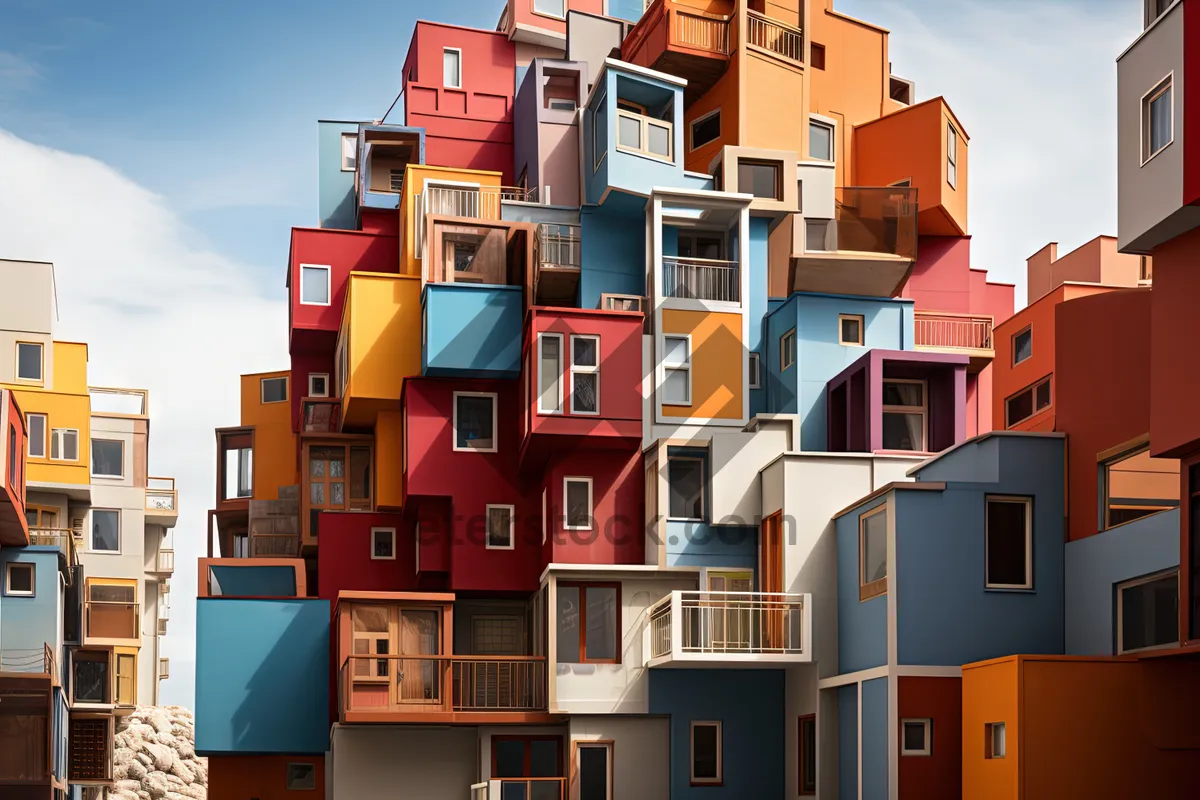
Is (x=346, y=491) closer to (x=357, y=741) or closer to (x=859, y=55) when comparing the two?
(x=357, y=741)

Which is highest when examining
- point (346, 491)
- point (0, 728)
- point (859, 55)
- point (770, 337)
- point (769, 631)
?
point (859, 55)

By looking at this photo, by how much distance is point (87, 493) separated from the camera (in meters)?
52.9

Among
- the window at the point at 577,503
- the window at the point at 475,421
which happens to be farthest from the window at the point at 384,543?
the window at the point at 577,503

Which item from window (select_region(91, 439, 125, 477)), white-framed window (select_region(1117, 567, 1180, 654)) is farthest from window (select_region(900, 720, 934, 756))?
window (select_region(91, 439, 125, 477))

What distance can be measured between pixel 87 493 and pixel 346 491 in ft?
43.3

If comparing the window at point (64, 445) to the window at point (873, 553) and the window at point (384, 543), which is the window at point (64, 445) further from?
the window at point (873, 553)

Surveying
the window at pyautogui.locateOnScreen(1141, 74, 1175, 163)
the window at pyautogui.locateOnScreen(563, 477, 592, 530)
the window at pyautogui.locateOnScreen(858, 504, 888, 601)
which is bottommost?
the window at pyautogui.locateOnScreen(858, 504, 888, 601)

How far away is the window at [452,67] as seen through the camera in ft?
171

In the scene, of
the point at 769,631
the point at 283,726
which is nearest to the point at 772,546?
the point at 769,631

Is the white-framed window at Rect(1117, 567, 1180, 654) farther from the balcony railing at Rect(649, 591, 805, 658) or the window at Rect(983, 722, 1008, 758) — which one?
the balcony railing at Rect(649, 591, 805, 658)

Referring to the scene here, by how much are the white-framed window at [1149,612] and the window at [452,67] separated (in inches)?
1213

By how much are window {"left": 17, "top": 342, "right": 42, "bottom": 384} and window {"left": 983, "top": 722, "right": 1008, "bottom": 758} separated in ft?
119

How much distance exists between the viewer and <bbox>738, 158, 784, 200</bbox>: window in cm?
4278

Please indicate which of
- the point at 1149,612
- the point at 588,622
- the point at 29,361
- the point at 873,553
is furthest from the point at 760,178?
the point at 29,361
